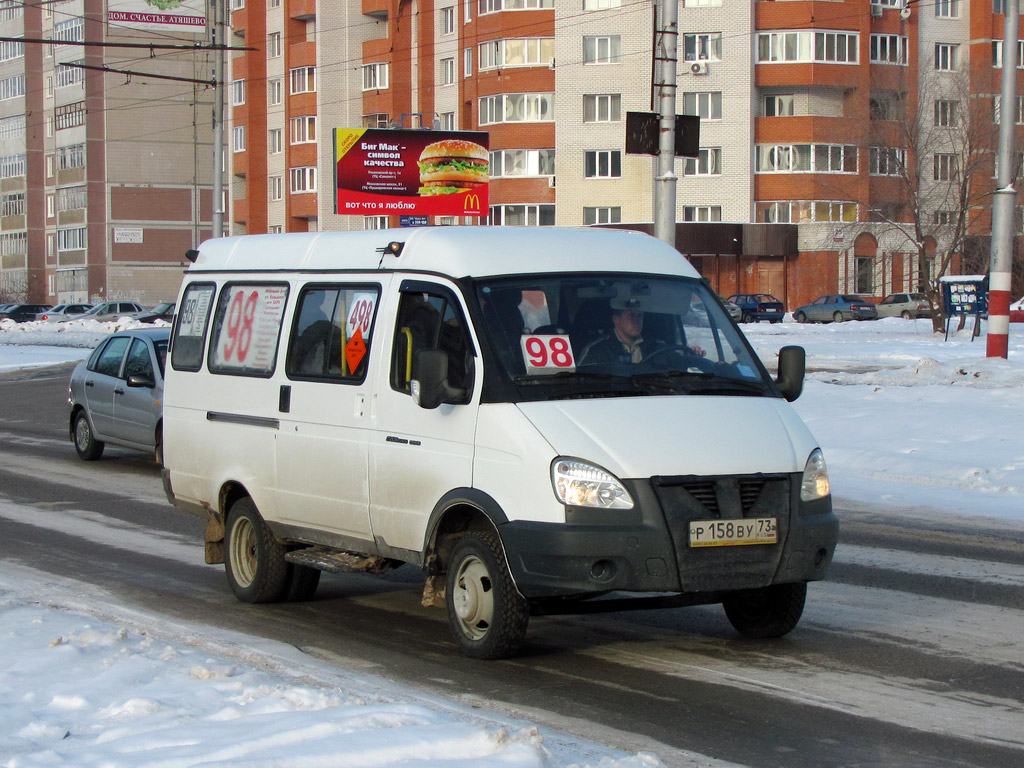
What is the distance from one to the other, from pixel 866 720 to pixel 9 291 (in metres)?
110

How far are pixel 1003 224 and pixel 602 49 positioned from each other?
5210 cm

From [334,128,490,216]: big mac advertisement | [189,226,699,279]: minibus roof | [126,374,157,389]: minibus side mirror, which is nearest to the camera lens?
[189,226,699,279]: minibus roof

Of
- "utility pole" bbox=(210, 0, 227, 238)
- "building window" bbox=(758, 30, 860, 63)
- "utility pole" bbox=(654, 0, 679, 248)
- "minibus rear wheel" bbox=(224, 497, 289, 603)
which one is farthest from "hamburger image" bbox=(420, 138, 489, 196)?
"minibus rear wheel" bbox=(224, 497, 289, 603)

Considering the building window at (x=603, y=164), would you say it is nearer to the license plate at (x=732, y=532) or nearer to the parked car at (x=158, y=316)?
the parked car at (x=158, y=316)

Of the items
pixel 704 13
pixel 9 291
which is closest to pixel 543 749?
pixel 704 13

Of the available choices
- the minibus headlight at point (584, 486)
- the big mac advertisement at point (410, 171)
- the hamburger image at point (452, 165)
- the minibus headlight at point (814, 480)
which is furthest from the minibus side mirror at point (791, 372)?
the hamburger image at point (452, 165)

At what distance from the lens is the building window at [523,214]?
74.9m

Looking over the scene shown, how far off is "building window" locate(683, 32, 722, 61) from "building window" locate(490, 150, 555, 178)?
8.34m

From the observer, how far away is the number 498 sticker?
700 cm

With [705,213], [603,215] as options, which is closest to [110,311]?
[603,215]

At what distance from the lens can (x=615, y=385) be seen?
697 centimetres

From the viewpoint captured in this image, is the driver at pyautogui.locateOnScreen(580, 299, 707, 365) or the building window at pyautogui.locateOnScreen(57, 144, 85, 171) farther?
the building window at pyautogui.locateOnScreen(57, 144, 85, 171)

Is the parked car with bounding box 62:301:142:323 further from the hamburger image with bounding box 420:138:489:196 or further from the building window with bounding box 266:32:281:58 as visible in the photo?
the hamburger image with bounding box 420:138:489:196

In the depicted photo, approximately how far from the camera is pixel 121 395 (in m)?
16.7
